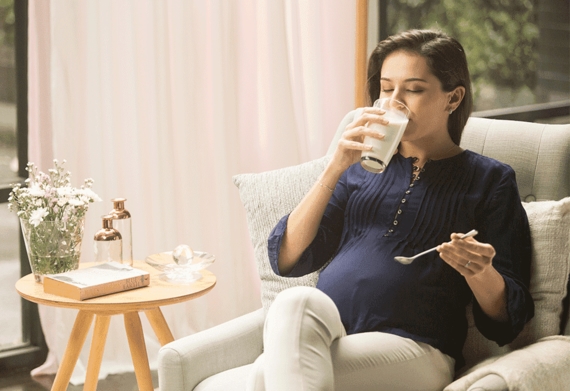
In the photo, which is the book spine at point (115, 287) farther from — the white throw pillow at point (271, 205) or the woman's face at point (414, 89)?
the woman's face at point (414, 89)

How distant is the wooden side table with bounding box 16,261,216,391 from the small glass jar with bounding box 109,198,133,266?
48 mm

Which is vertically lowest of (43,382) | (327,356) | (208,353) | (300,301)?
(43,382)

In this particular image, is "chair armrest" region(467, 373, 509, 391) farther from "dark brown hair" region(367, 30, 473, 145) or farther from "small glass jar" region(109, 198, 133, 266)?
"small glass jar" region(109, 198, 133, 266)

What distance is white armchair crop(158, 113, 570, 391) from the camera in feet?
4.92

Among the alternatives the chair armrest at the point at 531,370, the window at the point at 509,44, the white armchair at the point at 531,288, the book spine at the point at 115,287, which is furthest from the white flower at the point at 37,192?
the window at the point at 509,44

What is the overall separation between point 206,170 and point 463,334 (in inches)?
58.7

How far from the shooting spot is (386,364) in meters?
1.57

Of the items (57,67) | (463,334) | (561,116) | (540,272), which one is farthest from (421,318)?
(57,67)

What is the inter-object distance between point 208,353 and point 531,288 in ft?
2.55

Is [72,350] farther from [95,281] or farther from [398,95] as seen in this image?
[398,95]

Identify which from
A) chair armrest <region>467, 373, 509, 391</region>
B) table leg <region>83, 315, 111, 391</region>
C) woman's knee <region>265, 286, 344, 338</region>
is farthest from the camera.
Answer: table leg <region>83, 315, 111, 391</region>

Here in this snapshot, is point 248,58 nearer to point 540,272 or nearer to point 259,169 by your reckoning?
point 259,169

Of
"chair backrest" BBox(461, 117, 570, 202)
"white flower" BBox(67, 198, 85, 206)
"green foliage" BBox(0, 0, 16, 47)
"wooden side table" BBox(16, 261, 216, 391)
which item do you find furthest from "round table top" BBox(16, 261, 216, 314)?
"green foliage" BBox(0, 0, 16, 47)

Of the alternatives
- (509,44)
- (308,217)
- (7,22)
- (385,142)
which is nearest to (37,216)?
(308,217)
